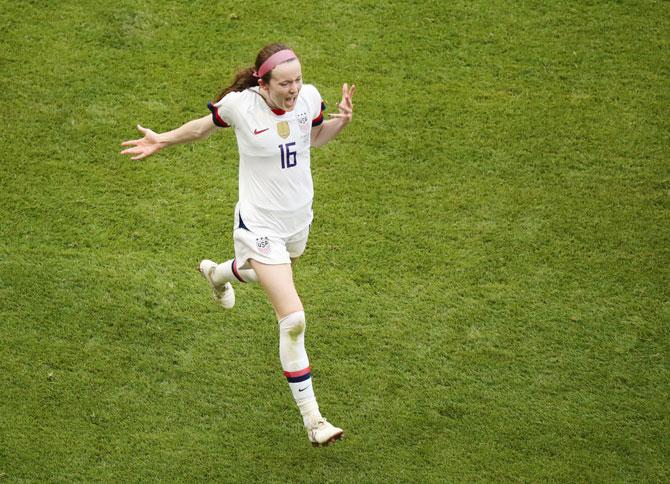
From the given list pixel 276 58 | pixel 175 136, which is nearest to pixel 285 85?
pixel 276 58

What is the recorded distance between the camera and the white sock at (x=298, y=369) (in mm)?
5574

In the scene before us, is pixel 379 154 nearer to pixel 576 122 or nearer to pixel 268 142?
pixel 576 122

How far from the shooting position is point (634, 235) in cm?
732

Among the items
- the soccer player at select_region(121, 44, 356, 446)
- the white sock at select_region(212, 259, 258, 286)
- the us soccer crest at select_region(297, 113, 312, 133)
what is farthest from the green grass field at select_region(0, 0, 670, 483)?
the us soccer crest at select_region(297, 113, 312, 133)

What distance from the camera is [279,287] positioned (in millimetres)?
5590

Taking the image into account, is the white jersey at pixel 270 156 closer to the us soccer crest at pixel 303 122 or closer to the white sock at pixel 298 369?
the us soccer crest at pixel 303 122

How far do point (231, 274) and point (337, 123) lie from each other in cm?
120

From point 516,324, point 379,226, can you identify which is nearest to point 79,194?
point 379,226

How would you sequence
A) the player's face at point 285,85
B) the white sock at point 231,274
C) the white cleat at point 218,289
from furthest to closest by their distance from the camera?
the white cleat at point 218,289 → the white sock at point 231,274 → the player's face at point 285,85

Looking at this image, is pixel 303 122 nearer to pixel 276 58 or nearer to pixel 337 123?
pixel 337 123

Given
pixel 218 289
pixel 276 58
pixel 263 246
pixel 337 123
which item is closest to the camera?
pixel 276 58

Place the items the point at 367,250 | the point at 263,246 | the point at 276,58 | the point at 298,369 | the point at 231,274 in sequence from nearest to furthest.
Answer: the point at 276,58 < the point at 298,369 < the point at 263,246 < the point at 231,274 < the point at 367,250

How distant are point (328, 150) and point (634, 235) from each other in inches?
100

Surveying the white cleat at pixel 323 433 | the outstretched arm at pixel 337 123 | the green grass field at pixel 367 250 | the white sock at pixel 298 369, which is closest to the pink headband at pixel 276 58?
the outstretched arm at pixel 337 123
